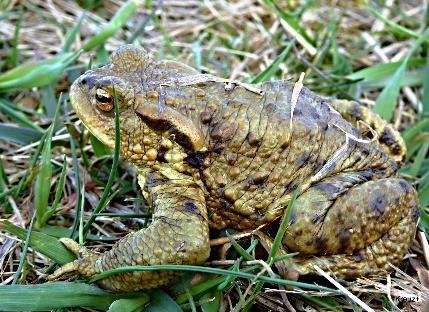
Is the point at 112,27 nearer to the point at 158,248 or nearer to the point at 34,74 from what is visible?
the point at 34,74

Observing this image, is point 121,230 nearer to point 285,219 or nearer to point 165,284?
point 165,284

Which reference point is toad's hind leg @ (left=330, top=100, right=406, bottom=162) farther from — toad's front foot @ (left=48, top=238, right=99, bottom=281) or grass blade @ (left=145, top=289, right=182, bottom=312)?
toad's front foot @ (left=48, top=238, right=99, bottom=281)

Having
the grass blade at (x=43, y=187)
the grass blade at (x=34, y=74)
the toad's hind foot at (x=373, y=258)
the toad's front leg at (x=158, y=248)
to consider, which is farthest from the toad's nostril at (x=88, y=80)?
the toad's hind foot at (x=373, y=258)

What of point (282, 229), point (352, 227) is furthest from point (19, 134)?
point (352, 227)

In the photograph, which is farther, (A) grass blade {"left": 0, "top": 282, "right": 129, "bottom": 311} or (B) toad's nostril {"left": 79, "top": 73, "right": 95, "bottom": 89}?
(B) toad's nostril {"left": 79, "top": 73, "right": 95, "bottom": 89}

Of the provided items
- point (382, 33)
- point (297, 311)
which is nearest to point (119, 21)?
point (382, 33)

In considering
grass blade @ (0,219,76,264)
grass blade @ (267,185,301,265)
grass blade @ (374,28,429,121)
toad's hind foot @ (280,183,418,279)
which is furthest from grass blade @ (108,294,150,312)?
grass blade @ (374,28,429,121)

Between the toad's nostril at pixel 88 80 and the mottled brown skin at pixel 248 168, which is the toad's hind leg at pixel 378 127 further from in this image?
the toad's nostril at pixel 88 80
